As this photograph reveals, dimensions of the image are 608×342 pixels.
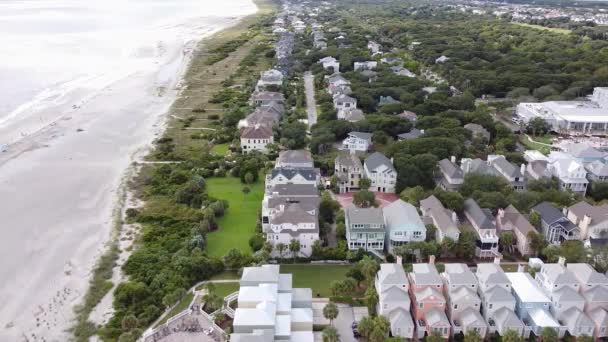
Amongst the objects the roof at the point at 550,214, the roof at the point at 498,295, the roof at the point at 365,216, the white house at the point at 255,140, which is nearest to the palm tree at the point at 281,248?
the roof at the point at 365,216

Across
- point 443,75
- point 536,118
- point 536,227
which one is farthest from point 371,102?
point 536,227

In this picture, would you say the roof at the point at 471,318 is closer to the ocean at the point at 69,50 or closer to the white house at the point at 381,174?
the white house at the point at 381,174

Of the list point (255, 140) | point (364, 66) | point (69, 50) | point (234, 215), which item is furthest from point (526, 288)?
point (69, 50)

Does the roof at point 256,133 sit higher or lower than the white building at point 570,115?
higher

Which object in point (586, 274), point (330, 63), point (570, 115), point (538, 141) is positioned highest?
point (586, 274)

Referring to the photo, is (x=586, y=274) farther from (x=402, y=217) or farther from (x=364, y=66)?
(x=364, y=66)

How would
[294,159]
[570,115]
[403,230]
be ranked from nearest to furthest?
[403,230]
[294,159]
[570,115]
